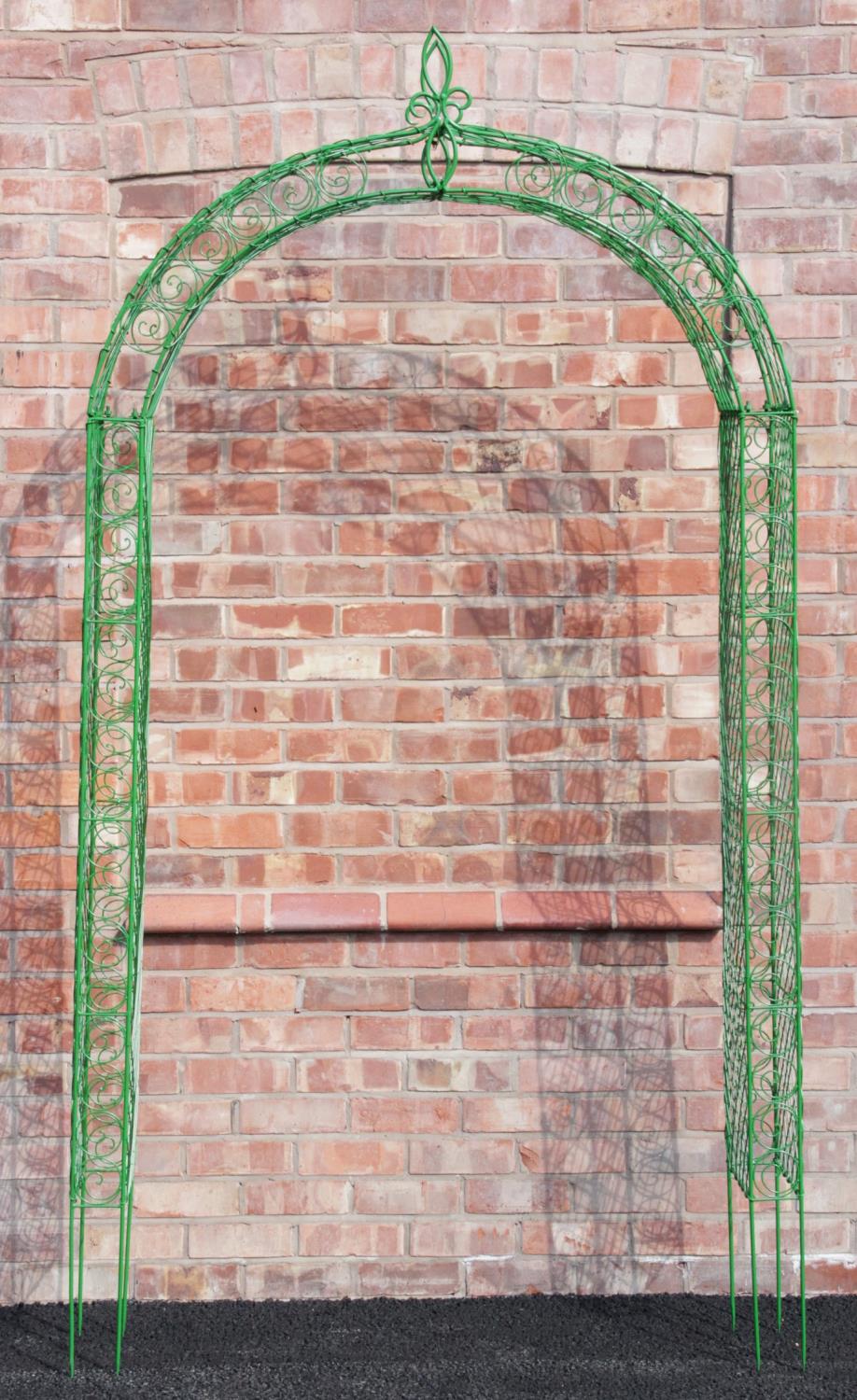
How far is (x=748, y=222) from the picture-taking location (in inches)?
127

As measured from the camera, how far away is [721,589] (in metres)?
3.08

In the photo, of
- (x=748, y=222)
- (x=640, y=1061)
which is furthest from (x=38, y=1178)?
(x=748, y=222)

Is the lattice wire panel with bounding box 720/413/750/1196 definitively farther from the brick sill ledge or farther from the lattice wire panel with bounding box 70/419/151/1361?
the lattice wire panel with bounding box 70/419/151/1361

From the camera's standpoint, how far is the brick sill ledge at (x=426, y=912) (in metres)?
3.22

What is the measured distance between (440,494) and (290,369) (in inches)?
18.2

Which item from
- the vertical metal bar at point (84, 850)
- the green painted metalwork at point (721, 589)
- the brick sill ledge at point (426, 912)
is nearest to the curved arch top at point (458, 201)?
the green painted metalwork at point (721, 589)

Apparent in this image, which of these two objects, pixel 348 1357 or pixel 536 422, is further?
pixel 536 422

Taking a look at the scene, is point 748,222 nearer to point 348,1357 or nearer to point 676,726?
point 676,726

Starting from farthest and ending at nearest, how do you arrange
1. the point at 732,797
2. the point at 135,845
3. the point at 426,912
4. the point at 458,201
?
the point at 426,912 → the point at 732,797 → the point at 135,845 → the point at 458,201

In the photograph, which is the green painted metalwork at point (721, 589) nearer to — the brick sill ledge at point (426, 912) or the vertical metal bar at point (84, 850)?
the vertical metal bar at point (84, 850)

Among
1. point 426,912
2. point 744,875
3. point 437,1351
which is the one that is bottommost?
point 437,1351

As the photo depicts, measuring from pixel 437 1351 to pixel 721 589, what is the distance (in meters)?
1.80

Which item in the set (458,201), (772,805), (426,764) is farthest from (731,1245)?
(458,201)

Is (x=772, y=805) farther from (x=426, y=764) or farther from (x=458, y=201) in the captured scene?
(x=458, y=201)
